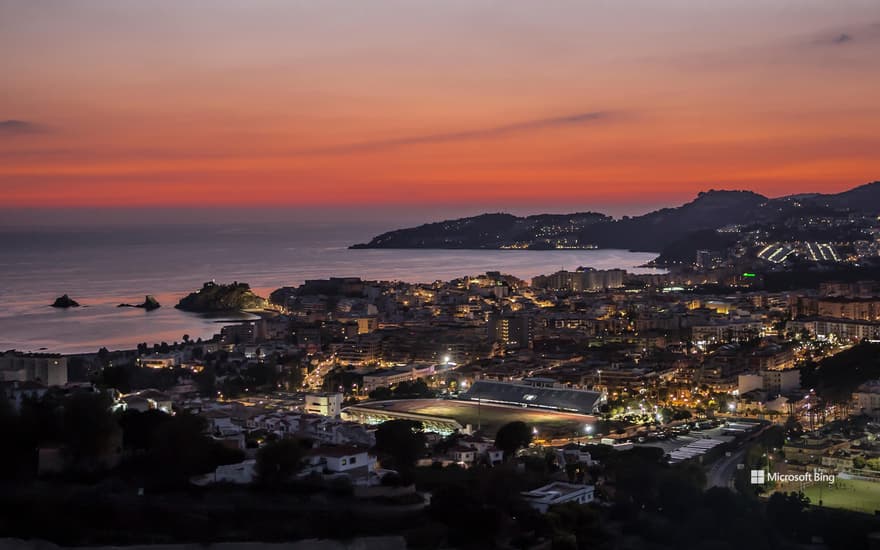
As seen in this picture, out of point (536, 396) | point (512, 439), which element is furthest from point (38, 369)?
point (536, 396)

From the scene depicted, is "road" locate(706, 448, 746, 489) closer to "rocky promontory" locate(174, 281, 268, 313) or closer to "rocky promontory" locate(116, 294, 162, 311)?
"rocky promontory" locate(174, 281, 268, 313)

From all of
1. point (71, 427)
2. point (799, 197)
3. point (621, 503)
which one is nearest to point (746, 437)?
point (621, 503)

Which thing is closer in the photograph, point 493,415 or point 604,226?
point 493,415

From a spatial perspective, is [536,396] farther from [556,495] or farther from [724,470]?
[556,495]

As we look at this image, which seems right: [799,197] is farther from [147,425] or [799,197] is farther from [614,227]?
[147,425]

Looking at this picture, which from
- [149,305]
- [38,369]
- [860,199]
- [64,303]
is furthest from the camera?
[860,199]

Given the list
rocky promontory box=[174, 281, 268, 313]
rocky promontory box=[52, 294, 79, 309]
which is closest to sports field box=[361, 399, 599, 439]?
rocky promontory box=[174, 281, 268, 313]
